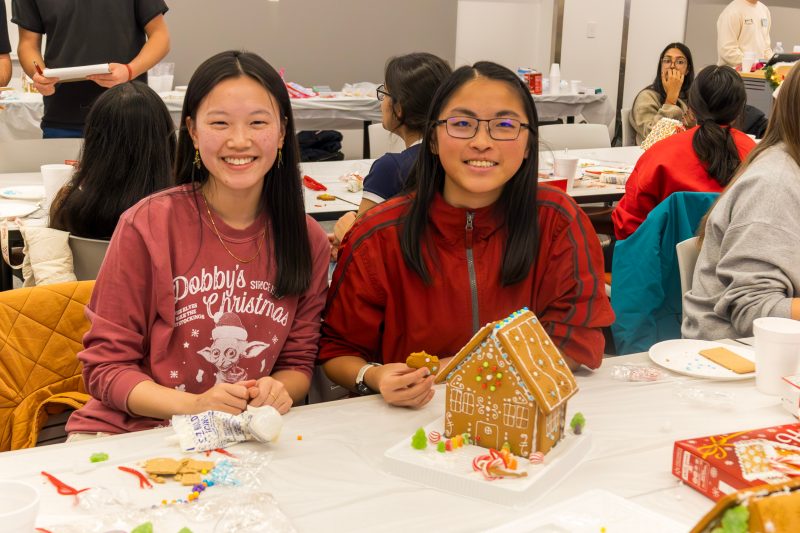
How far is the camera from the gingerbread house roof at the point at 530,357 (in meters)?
1.34

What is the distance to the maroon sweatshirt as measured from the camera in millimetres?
1678

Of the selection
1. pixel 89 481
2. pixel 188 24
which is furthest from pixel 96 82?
pixel 188 24

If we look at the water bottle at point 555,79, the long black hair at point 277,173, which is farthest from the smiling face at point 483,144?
the water bottle at point 555,79

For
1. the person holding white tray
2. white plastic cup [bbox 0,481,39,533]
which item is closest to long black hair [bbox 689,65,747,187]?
the person holding white tray

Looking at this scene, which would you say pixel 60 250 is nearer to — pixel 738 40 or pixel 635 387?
pixel 635 387

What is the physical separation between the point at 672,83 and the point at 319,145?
8.65 feet

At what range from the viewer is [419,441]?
1383mm

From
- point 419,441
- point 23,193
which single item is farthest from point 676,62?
point 419,441

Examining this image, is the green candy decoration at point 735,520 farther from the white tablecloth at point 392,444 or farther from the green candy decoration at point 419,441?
the green candy decoration at point 419,441

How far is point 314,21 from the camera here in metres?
8.45

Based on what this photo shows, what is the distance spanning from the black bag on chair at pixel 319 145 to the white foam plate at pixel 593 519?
5.52m

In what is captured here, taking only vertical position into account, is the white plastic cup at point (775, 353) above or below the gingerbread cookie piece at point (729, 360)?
above

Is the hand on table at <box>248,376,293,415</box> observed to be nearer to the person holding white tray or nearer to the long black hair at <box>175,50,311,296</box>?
the long black hair at <box>175,50,311,296</box>

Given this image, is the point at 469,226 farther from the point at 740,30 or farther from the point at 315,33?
the point at 740,30
